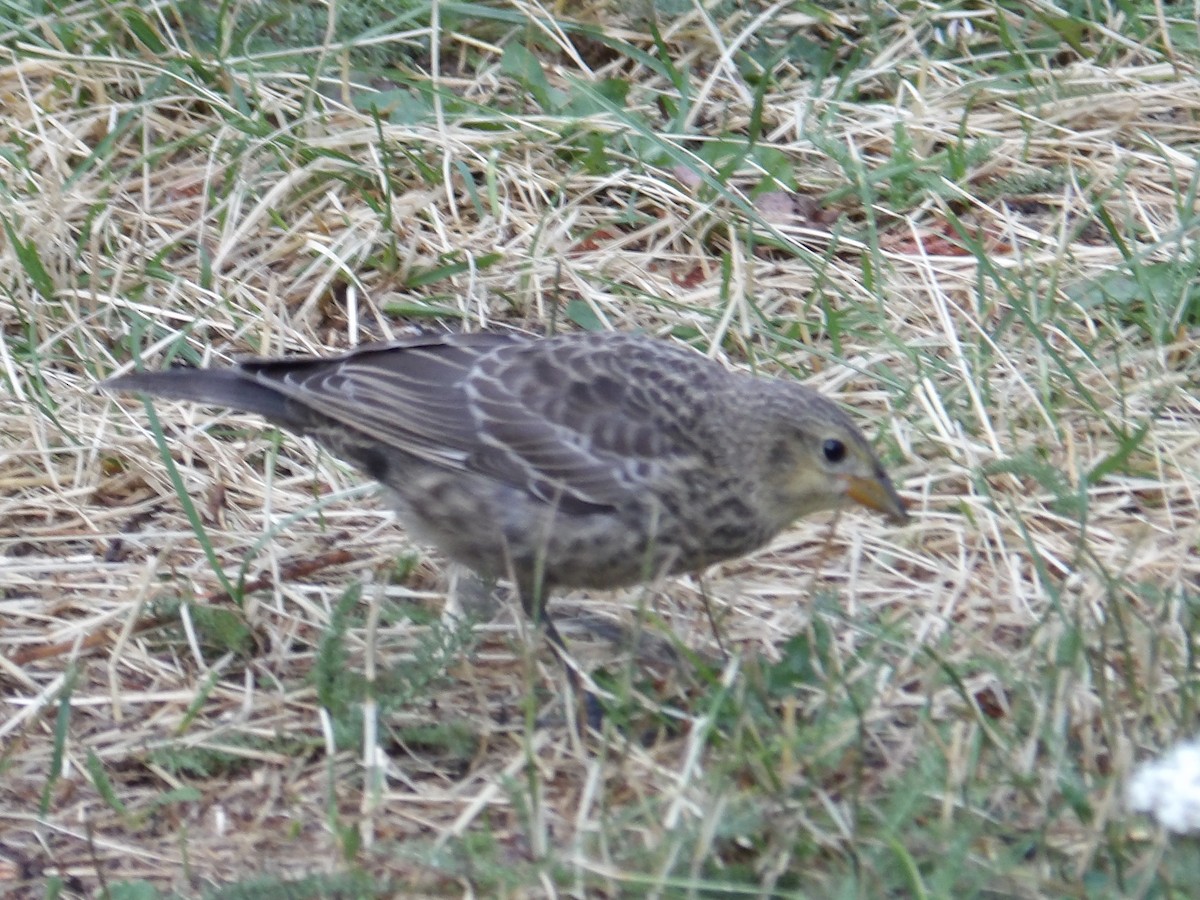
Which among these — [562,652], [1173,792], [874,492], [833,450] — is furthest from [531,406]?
[1173,792]

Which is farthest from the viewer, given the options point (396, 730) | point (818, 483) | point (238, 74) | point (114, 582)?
point (238, 74)

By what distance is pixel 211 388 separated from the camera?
4.39 m

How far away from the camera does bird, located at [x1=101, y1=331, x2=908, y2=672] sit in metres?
4.09

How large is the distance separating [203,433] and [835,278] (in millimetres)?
1919

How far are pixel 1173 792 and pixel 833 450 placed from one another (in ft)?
4.26

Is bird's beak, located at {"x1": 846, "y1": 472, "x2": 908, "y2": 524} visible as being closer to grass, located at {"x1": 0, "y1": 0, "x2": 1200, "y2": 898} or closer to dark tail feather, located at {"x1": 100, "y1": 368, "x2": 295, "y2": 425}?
grass, located at {"x1": 0, "y1": 0, "x2": 1200, "y2": 898}

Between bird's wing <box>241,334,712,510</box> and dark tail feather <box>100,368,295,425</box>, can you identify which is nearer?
bird's wing <box>241,334,712,510</box>

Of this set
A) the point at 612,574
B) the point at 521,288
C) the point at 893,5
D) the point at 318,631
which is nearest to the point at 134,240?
the point at 521,288

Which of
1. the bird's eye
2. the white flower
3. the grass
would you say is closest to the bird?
the bird's eye

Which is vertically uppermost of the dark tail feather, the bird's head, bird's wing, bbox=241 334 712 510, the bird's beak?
the dark tail feather

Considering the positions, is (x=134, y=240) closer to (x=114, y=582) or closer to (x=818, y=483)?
(x=114, y=582)

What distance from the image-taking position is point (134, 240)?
5625 mm

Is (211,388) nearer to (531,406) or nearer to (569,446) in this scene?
(531,406)

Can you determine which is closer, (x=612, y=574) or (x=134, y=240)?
(x=612, y=574)
